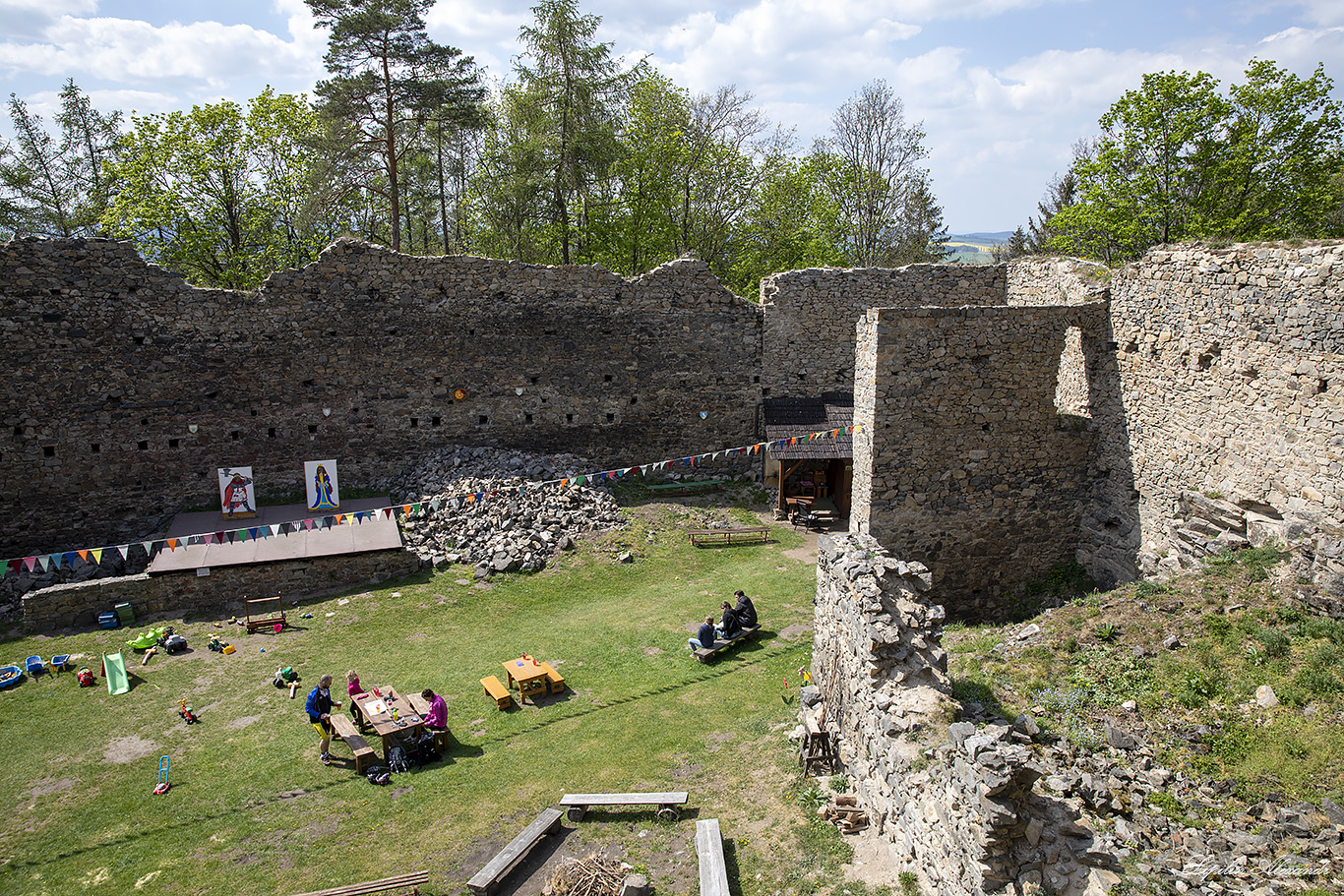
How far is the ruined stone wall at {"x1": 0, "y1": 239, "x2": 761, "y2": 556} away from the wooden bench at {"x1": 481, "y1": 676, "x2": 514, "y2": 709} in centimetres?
1011

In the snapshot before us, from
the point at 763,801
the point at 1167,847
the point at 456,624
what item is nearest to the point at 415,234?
the point at 456,624

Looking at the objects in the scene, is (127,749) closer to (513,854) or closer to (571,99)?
(513,854)

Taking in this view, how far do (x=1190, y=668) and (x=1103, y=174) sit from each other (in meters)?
20.2

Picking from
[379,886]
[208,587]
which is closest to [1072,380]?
[379,886]

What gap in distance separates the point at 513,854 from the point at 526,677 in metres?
3.43

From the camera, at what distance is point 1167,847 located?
651cm

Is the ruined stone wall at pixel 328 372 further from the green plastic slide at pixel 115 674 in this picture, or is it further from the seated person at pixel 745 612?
the seated person at pixel 745 612

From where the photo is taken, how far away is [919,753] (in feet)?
21.4

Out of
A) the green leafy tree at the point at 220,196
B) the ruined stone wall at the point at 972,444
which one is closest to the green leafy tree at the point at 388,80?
the green leafy tree at the point at 220,196

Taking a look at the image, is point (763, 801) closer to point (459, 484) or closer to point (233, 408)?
point (459, 484)

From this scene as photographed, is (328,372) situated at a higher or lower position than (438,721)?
higher

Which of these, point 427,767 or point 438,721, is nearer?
point 427,767

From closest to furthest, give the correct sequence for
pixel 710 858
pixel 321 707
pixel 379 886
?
pixel 710 858 < pixel 379 886 < pixel 321 707


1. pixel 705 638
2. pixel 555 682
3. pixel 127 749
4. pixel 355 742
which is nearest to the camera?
pixel 355 742
